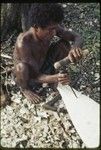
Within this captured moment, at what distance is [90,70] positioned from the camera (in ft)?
15.9

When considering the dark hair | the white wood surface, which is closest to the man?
the dark hair

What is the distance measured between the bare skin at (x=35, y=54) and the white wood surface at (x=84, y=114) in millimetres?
159

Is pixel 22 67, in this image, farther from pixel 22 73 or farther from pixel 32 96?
pixel 32 96

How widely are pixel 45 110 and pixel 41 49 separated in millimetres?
661

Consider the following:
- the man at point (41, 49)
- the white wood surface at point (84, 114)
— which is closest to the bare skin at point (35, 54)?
the man at point (41, 49)

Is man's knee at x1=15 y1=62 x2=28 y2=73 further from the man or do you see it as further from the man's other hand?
the man's other hand

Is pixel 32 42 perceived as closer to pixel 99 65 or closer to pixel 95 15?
pixel 99 65

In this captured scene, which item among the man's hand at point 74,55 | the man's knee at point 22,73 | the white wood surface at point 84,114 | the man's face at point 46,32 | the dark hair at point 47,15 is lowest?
the white wood surface at point 84,114

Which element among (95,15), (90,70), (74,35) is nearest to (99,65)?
(90,70)

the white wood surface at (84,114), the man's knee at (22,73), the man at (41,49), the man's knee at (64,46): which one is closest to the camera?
the white wood surface at (84,114)

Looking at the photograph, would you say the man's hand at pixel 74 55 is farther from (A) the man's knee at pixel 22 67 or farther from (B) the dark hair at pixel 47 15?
(A) the man's knee at pixel 22 67

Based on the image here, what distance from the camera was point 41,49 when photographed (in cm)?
452

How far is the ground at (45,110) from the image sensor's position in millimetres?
4090

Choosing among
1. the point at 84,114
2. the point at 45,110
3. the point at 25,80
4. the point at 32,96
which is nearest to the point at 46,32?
the point at 25,80
